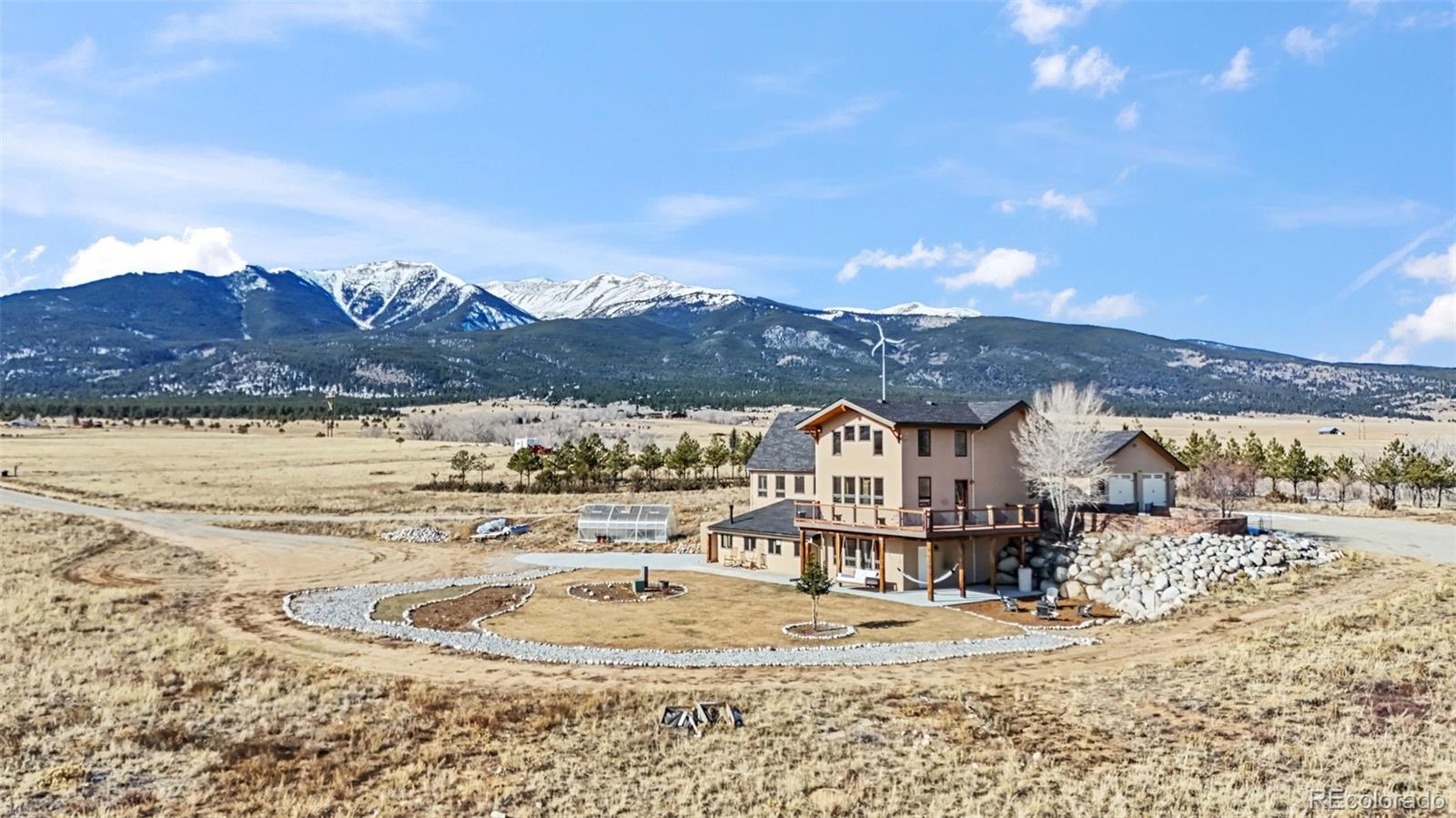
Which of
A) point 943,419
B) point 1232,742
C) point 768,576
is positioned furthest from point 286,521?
point 1232,742

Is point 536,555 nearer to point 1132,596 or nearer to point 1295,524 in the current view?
point 1132,596

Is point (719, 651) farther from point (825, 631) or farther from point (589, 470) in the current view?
point (589, 470)

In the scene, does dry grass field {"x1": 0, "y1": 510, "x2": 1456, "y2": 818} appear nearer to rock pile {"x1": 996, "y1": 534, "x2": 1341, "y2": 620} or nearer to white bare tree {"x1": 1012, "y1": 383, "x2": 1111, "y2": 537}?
rock pile {"x1": 996, "y1": 534, "x2": 1341, "y2": 620}

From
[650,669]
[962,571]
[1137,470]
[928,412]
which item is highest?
[928,412]

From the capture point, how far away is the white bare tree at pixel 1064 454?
40.2 meters

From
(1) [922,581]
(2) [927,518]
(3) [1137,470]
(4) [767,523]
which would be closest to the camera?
(2) [927,518]

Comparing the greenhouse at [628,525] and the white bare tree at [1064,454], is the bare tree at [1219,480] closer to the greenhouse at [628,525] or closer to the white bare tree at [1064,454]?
the white bare tree at [1064,454]

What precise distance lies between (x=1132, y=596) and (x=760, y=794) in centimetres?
2186

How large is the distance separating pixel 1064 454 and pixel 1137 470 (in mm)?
4862

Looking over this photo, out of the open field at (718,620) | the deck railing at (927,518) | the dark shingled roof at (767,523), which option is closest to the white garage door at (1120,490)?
the deck railing at (927,518)

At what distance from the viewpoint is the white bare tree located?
4022 centimetres

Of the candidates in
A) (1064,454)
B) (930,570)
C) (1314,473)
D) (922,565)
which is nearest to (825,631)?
(930,570)

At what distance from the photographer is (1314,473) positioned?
6372cm

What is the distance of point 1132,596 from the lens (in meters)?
34.4
